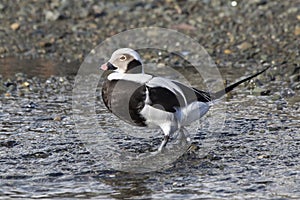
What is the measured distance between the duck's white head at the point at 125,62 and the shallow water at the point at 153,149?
2.46 feet

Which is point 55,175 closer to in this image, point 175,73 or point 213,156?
point 213,156

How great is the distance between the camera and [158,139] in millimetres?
7027

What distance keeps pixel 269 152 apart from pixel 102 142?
1576mm

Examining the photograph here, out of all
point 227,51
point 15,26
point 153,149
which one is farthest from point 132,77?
point 15,26

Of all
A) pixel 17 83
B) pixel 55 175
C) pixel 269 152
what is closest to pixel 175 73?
pixel 17 83

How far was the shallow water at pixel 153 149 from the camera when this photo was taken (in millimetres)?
5426

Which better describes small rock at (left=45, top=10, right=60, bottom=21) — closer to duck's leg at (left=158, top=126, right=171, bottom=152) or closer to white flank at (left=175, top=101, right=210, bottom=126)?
white flank at (left=175, top=101, right=210, bottom=126)

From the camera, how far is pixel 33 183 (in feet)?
18.3

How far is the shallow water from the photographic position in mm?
5426

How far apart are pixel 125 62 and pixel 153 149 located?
33.9 inches

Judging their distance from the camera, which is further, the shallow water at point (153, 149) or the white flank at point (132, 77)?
the white flank at point (132, 77)

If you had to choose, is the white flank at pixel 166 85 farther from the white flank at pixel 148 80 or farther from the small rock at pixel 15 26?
the small rock at pixel 15 26

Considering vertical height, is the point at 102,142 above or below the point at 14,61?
below

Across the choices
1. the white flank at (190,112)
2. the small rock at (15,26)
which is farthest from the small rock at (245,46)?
the white flank at (190,112)
